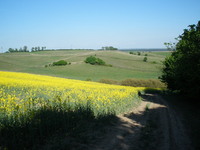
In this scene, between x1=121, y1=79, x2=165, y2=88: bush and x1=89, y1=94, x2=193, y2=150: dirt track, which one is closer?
x1=89, y1=94, x2=193, y2=150: dirt track

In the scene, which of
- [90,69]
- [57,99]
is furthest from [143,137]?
[90,69]

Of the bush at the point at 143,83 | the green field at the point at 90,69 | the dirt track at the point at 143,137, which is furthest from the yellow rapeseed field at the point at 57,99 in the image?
the green field at the point at 90,69

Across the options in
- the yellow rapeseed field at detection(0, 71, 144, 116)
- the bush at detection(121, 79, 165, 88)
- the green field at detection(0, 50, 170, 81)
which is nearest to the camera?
the yellow rapeseed field at detection(0, 71, 144, 116)

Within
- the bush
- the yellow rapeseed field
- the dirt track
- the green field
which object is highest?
the yellow rapeseed field

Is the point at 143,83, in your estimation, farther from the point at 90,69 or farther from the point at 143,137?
the point at 143,137

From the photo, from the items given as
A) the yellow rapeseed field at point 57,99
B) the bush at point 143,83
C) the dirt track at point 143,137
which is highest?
the yellow rapeseed field at point 57,99

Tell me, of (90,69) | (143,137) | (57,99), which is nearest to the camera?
(143,137)

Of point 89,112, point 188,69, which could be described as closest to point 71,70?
point 188,69

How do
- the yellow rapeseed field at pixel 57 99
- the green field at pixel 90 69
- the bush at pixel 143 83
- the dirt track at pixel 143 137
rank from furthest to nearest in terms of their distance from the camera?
the green field at pixel 90 69 < the bush at pixel 143 83 < the yellow rapeseed field at pixel 57 99 < the dirt track at pixel 143 137

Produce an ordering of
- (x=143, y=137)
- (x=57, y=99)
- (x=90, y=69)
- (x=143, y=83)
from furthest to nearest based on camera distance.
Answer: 1. (x=90, y=69)
2. (x=143, y=83)
3. (x=57, y=99)
4. (x=143, y=137)

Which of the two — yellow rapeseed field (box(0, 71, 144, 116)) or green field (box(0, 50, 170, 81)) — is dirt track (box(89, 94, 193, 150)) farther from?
green field (box(0, 50, 170, 81))

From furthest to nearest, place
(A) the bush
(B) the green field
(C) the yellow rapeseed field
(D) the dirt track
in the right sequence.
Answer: (B) the green field
(A) the bush
(C) the yellow rapeseed field
(D) the dirt track

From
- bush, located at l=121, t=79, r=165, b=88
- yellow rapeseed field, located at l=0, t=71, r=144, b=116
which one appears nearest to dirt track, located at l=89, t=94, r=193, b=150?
yellow rapeseed field, located at l=0, t=71, r=144, b=116

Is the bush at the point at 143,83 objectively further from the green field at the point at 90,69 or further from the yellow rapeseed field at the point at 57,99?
the yellow rapeseed field at the point at 57,99
